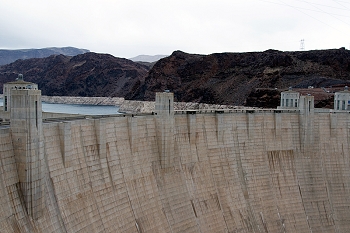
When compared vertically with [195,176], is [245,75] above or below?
above

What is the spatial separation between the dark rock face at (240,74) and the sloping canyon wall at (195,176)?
52.9 metres

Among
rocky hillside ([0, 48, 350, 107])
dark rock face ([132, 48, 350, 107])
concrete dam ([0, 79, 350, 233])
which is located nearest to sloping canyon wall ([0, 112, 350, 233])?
concrete dam ([0, 79, 350, 233])

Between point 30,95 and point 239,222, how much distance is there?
57.4 ft

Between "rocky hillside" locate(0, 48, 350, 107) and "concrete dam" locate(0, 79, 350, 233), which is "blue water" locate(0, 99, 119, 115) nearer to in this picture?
"rocky hillside" locate(0, 48, 350, 107)

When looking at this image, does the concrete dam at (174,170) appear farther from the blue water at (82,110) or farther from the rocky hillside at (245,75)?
the blue water at (82,110)

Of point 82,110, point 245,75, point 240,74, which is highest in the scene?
point 240,74

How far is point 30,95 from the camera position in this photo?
547 inches

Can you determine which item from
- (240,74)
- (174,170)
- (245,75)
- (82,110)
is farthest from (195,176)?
(82,110)

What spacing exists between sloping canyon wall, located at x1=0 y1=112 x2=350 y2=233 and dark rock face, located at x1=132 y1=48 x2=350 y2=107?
Answer: 5289cm

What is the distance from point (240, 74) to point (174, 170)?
94.1m

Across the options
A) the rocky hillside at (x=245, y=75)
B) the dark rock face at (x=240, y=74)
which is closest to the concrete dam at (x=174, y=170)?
the rocky hillside at (x=245, y=75)

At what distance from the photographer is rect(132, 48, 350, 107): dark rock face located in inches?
3713

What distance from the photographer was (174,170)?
931 inches

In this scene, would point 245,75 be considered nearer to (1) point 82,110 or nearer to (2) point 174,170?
(1) point 82,110
